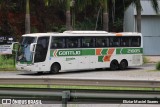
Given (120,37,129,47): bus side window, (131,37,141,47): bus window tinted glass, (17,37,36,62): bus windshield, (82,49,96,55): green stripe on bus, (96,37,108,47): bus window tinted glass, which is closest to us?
(17,37,36,62): bus windshield

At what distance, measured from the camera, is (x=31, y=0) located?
163ft

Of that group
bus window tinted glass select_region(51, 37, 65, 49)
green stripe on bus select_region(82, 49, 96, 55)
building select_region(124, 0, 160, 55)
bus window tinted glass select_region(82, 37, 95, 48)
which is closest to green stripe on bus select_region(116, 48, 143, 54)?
green stripe on bus select_region(82, 49, 96, 55)

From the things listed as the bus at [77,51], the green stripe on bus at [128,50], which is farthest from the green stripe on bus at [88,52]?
the green stripe on bus at [128,50]

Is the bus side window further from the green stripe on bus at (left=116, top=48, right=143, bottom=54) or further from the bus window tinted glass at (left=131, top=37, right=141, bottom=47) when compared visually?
the bus window tinted glass at (left=131, top=37, right=141, bottom=47)

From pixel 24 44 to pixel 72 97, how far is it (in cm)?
2346

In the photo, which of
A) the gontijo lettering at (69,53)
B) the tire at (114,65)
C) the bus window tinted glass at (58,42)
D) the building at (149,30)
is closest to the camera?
the bus window tinted glass at (58,42)

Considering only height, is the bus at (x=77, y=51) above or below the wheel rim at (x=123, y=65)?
above

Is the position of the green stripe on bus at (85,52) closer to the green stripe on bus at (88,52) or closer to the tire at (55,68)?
the green stripe on bus at (88,52)

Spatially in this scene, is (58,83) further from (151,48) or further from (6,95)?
(151,48)

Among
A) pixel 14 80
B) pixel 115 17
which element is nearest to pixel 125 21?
pixel 115 17

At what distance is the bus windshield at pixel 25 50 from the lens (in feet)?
91.2

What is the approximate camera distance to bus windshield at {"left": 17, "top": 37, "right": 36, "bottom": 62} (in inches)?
1094

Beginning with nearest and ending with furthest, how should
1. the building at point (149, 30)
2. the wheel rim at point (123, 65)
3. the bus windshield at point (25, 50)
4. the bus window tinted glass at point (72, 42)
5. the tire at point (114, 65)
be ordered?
the bus windshield at point (25, 50) < the bus window tinted glass at point (72, 42) < the tire at point (114, 65) < the wheel rim at point (123, 65) < the building at point (149, 30)

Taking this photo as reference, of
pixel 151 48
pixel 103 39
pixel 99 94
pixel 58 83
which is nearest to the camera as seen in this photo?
pixel 99 94
